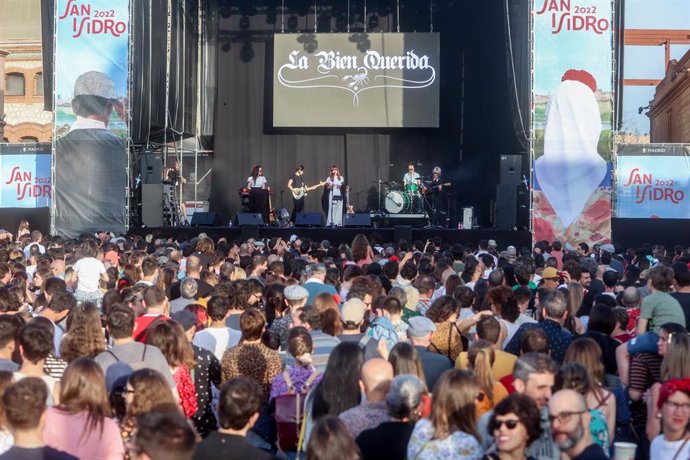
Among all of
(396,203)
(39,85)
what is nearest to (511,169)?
(396,203)

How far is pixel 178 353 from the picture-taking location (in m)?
5.69

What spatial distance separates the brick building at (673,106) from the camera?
27.0 metres

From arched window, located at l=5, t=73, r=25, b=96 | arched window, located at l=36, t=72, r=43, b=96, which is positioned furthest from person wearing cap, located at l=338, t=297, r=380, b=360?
arched window, located at l=5, t=73, r=25, b=96

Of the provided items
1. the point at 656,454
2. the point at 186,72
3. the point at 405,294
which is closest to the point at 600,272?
the point at 405,294

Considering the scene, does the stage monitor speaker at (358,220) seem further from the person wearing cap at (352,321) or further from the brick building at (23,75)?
the brick building at (23,75)

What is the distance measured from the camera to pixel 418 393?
449 cm

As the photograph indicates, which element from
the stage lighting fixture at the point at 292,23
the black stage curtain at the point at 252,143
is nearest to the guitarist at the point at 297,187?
the black stage curtain at the point at 252,143

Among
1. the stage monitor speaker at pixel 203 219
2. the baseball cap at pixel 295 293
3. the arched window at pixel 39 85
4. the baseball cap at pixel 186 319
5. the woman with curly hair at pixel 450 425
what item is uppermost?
the arched window at pixel 39 85

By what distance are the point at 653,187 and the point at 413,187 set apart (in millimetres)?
5045

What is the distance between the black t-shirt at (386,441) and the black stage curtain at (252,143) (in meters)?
20.4

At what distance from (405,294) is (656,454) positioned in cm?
304

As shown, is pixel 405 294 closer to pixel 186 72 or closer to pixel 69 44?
pixel 69 44

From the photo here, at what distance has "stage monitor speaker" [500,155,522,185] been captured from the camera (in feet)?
65.9

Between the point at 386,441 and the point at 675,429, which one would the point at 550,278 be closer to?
A: the point at 675,429
